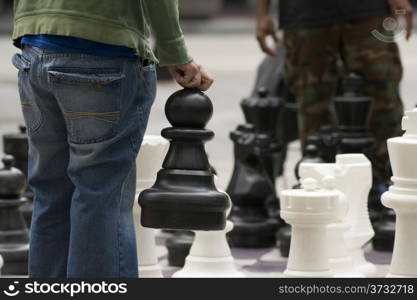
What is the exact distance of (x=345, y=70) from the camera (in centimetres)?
639

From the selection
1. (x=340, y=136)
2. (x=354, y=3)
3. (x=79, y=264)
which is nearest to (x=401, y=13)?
(x=354, y=3)

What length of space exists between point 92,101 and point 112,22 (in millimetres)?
214

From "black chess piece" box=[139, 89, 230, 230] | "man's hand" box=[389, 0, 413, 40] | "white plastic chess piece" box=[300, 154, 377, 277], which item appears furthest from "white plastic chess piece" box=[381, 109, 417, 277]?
"man's hand" box=[389, 0, 413, 40]

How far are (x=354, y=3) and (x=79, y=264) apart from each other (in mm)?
2609

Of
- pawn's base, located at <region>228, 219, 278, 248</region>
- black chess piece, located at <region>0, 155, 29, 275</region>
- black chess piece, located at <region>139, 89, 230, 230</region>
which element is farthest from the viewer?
pawn's base, located at <region>228, 219, 278, 248</region>

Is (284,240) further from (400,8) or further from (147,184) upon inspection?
(400,8)

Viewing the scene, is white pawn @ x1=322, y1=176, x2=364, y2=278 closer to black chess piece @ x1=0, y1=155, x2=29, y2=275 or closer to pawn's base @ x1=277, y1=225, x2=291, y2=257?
pawn's base @ x1=277, y1=225, x2=291, y2=257

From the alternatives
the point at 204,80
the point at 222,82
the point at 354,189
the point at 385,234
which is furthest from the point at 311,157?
the point at 222,82

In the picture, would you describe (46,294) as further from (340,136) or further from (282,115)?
(282,115)

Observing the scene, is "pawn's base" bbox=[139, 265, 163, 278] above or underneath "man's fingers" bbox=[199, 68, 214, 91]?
underneath

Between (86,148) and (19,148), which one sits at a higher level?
(86,148)

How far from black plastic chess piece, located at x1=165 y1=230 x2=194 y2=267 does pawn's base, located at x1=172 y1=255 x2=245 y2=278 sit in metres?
0.62

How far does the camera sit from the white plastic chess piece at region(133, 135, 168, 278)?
456 centimetres

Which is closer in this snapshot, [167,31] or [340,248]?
[167,31]
